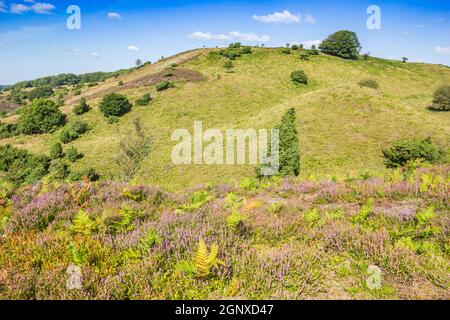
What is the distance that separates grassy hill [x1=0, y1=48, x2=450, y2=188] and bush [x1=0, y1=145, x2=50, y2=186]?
2.78m

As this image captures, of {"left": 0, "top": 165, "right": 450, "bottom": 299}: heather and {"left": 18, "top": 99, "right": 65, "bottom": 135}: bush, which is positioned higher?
{"left": 18, "top": 99, "right": 65, "bottom": 135}: bush

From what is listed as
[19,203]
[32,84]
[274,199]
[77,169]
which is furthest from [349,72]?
[32,84]

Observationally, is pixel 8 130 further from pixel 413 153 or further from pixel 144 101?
pixel 413 153

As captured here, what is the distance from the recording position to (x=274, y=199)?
30.7 feet

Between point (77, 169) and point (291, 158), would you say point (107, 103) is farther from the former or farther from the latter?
point (291, 158)

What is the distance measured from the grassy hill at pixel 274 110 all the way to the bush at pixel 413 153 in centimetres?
208

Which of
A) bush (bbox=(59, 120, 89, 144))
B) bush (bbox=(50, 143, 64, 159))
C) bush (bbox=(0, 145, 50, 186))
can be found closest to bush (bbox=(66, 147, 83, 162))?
bush (bbox=(50, 143, 64, 159))

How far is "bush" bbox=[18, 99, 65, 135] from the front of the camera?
50.7 meters

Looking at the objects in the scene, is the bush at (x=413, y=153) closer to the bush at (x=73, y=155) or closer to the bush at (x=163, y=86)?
the bush at (x=73, y=155)

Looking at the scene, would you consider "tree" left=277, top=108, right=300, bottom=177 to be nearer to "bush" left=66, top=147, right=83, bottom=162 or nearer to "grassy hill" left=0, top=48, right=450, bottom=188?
"grassy hill" left=0, top=48, right=450, bottom=188

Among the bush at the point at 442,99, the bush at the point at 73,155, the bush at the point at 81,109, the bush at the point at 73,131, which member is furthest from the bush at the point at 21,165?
the bush at the point at 442,99

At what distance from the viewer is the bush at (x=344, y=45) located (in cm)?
8062
